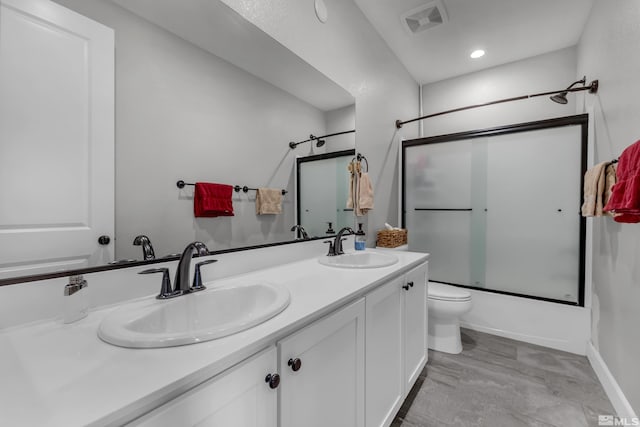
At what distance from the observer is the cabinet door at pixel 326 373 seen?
0.72 metres

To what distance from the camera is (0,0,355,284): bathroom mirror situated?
0.86m

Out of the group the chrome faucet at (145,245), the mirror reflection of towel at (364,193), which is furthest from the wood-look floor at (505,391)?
the chrome faucet at (145,245)

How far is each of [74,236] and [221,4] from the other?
105 centimetres

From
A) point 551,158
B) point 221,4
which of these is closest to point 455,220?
point 551,158

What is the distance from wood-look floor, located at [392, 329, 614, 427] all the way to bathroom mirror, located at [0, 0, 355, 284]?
1.27m

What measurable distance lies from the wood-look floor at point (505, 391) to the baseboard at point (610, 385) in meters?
0.04

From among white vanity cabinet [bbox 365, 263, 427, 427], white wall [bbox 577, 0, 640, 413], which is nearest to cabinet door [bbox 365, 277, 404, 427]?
white vanity cabinet [bbox 365, 263, 427, 427]

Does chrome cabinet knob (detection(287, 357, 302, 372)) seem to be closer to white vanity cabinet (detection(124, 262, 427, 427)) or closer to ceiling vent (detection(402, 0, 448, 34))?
white vanity cabinet (detection(124, 262, 427, 427))

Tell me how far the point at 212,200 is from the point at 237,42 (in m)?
0.73

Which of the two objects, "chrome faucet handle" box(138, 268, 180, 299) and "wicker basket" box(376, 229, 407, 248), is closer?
"chrome faucet handle" box(138, 268, 180, 299)

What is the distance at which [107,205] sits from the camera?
83 centimetres

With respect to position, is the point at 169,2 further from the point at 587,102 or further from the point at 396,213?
the point at 587,102

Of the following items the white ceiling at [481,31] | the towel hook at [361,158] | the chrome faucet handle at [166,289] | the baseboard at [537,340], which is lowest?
the baseboard at [537,340]

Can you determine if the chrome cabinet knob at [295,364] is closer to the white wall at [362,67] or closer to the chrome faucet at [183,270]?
the chrome faucet at [183,270]
